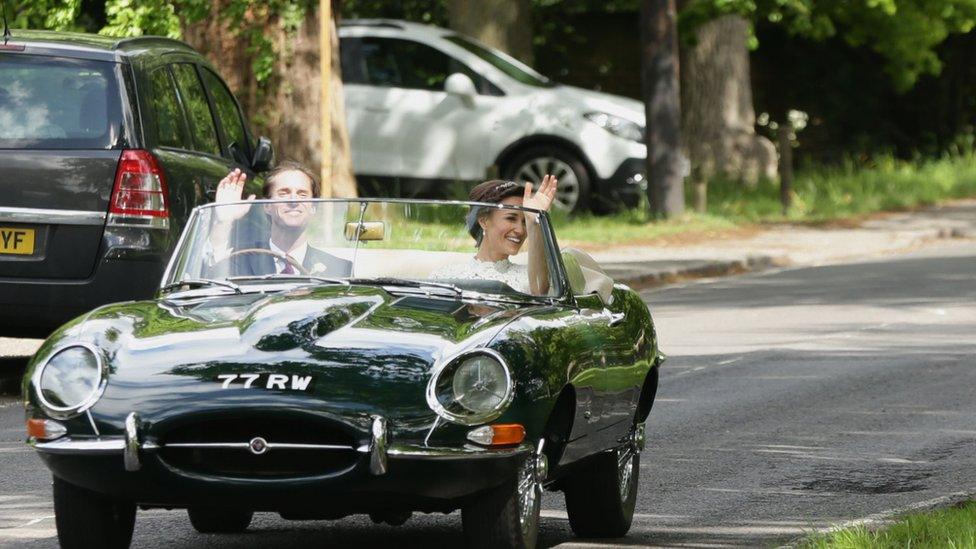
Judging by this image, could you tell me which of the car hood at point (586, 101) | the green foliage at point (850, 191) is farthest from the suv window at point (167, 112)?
the green foliage at point (850, 191)

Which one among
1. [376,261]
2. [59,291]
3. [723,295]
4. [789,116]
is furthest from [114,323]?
[789,116]

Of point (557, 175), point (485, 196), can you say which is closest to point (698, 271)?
point (557, 175)

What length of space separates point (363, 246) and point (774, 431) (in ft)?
12.6

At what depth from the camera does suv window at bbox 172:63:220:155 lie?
12203 mm

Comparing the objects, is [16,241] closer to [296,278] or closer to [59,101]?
[59,101]

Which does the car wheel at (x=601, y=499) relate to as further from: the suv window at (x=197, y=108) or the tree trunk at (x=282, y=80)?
the tree trunk at (x=282, y=80)

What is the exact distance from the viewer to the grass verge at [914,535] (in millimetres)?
6629

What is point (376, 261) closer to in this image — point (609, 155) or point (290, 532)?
point (290, 532)

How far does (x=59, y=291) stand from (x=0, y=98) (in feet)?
3.69

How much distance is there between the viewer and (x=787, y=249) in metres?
22.9

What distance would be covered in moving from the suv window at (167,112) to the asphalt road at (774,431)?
66.1 inches

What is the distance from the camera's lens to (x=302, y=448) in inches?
241

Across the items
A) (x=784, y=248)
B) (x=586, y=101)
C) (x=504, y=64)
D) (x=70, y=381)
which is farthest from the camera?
(x=504, y=64)

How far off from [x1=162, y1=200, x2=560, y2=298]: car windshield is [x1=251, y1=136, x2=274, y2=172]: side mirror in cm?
438
